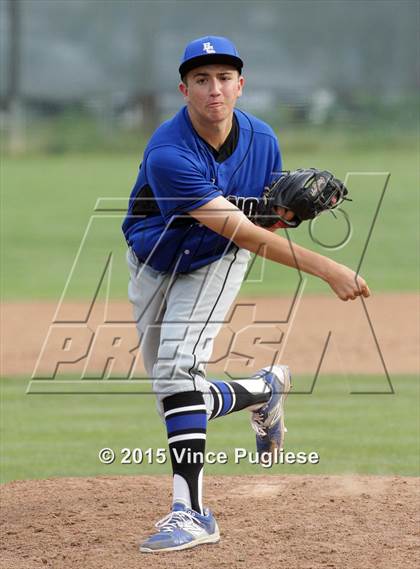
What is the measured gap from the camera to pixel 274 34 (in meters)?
33.9

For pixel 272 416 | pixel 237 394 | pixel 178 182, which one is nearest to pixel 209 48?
pixel 178 182

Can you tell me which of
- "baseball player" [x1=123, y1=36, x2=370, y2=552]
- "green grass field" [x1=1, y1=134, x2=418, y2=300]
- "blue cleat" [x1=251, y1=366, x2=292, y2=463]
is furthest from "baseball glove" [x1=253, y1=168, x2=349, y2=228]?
"green grass field" [x1=1, y1=134, x2=418, y2=300]

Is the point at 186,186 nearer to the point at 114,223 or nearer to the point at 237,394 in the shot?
the point at 237,394

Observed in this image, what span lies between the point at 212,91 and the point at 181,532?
1.79 m

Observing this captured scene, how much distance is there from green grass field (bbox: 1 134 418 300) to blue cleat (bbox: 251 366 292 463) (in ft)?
16.1

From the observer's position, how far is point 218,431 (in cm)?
731

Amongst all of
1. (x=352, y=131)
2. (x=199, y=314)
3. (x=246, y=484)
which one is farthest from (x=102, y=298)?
(x=352, y=131)

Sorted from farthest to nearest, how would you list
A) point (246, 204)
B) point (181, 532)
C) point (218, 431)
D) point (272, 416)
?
point (218, 431) → point (272, 416) → point (246, 204) → point (181, 532)

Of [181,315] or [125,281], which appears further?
[125,281]

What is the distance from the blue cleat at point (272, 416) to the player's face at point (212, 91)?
4.69ft

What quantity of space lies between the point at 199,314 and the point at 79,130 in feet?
84.5

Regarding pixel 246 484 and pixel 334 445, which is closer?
pixel 246 484

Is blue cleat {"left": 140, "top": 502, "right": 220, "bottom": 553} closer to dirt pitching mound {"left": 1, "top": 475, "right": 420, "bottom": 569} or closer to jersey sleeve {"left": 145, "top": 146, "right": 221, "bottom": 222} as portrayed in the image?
dirt pitching mound {"left": 1, "top": 475, "right": 420, "bottom": 569}

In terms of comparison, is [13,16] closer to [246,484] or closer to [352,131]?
[352,131]
